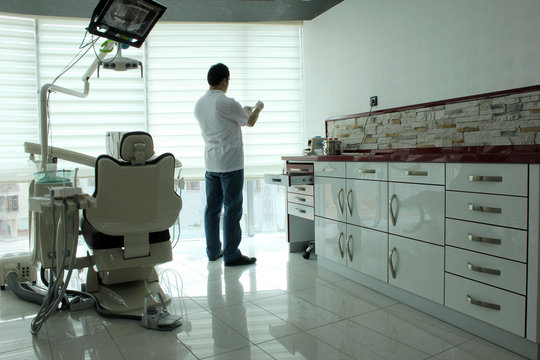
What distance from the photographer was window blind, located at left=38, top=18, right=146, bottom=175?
4.03 metres

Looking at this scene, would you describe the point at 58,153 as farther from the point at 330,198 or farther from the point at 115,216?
the point at 330,198

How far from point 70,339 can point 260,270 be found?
1.56 metres

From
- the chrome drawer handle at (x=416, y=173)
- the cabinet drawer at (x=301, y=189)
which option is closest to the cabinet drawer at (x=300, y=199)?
the cabinet drawer at (x=301, y=189)

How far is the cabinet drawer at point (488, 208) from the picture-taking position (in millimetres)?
1796

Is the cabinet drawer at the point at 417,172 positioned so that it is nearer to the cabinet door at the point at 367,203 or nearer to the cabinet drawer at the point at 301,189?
the cabinet door at the point at 367,203

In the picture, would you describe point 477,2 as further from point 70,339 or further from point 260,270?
point 70,339

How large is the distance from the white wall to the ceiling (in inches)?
10.8

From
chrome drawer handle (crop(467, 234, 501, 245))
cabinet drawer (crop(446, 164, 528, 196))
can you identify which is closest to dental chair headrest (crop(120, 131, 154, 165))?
cabinet drawer (crop(446, 164, 528, 196))

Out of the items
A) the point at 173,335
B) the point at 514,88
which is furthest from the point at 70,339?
the point at 514,88

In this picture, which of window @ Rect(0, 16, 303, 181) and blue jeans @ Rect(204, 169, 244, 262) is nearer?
blue jeans @ Rect(204, 169, 244, 262)

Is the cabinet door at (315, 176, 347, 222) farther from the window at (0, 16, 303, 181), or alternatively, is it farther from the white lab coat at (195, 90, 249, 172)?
the window at (0, 16, 303, 181)

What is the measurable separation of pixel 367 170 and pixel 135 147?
1485mm

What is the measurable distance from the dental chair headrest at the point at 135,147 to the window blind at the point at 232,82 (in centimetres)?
204

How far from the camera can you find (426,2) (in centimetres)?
305
